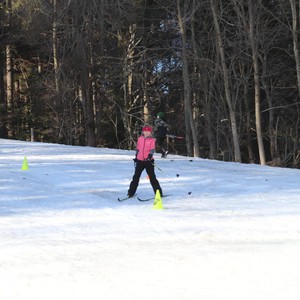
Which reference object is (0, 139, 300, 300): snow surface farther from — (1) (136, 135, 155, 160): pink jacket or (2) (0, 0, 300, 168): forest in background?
(2) (0, 0, 300, 168): forest in background

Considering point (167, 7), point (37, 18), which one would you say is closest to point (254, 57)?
point (167, 7)

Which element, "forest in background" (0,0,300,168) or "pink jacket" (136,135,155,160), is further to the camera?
"forest in background" (0,0,300,168)

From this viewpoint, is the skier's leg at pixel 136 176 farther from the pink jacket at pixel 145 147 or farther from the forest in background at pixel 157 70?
the forest in background at pixel 157 70

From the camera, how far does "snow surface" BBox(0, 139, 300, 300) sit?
4664 millimetres

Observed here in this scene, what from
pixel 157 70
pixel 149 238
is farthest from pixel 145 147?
pixel 157 70

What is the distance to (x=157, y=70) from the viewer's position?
100 feet

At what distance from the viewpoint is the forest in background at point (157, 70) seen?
1035 inches

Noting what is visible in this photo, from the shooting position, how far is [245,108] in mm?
31922

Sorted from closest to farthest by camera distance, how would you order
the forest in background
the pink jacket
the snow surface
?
the snow surface < the pink jacket < the forest in background

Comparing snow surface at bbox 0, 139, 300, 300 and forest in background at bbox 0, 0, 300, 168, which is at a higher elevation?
forest in background at bbox 0, 0, 300, 168

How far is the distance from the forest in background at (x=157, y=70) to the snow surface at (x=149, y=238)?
15.4 m

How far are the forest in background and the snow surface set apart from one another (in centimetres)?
1541

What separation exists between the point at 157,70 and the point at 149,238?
24934 mm

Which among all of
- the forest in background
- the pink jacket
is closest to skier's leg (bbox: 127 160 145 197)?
the pink jacket
